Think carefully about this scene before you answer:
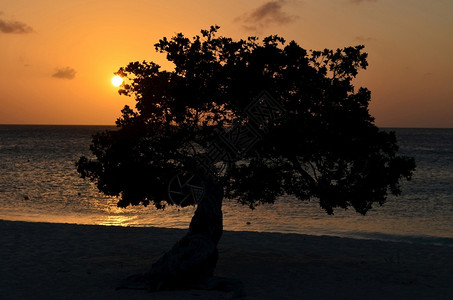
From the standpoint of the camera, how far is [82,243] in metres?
21.5

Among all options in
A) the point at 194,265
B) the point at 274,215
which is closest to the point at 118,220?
the point at 274,215

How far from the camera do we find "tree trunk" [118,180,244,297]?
13797 mm

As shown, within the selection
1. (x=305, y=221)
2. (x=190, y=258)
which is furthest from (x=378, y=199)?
(x=305, y=221)

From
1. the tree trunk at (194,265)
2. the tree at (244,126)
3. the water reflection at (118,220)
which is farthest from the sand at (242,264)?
the water reflection at (118,220)

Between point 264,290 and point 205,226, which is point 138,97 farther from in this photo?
point 264,290

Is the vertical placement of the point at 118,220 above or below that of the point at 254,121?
below

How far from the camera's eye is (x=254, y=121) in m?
14.8

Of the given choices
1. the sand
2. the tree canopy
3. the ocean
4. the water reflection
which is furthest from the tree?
the water reflection

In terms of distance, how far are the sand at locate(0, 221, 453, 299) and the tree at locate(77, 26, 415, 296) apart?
2239 millimetres

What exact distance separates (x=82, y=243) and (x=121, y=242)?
5.61 ft

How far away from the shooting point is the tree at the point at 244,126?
48.6ft

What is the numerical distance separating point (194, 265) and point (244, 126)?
4411mm

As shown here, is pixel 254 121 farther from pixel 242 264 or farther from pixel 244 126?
pixel 242 264

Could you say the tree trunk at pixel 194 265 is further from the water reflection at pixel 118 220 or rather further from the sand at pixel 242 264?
the water reflection at pixel 118 220
